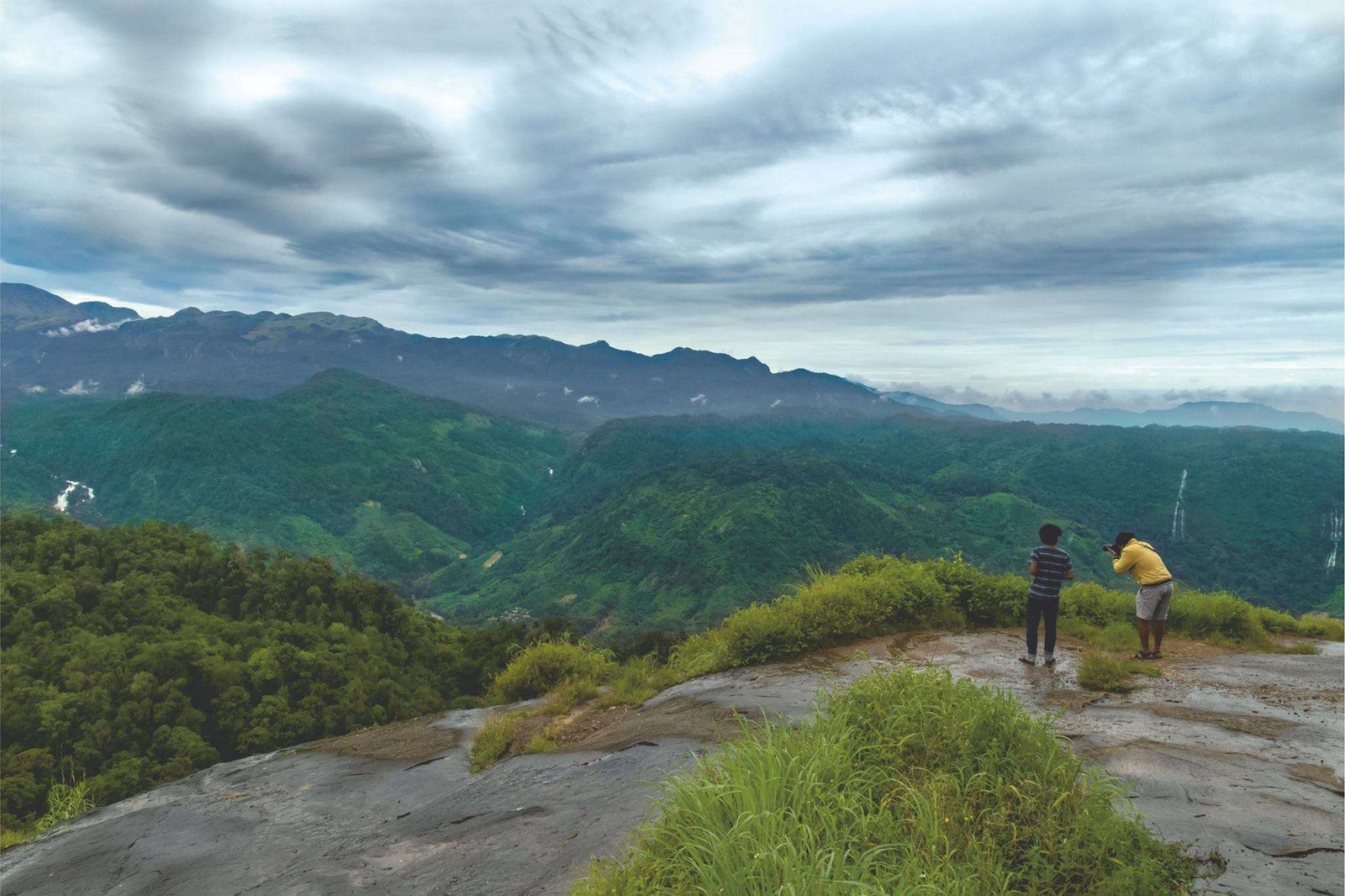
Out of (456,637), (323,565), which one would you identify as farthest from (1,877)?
(323,565)

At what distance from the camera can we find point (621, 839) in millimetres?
5543

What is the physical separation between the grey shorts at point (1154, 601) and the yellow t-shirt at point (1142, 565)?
10 centimetres

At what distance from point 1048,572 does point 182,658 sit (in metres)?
31.0

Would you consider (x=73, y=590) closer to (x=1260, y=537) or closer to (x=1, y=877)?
(x=1, y=877)

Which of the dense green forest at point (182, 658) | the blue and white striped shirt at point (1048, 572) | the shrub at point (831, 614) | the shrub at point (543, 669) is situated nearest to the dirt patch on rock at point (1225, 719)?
the blue and white striped shirt at point (1048, 572)

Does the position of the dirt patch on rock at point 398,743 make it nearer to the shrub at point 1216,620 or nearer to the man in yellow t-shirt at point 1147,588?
the man in yellow t-shirt at point 1147,588

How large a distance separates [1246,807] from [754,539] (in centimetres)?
16637

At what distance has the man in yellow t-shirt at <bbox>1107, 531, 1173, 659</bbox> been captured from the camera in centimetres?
1087

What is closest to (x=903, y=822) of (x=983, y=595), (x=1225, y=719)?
(x=1225, y=719)

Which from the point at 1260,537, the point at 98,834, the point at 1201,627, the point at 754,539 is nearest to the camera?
the point at 98,834

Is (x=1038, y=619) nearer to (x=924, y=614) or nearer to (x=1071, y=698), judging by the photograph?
(x=1071, y=698)

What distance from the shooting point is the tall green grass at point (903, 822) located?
3.67 metres

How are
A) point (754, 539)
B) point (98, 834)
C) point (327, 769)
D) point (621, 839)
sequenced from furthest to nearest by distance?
1. point (754, 539)
2. point (327, 769)
3. point (98, 834)
4. point (621, 839)

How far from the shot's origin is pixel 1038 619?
10.4 m
